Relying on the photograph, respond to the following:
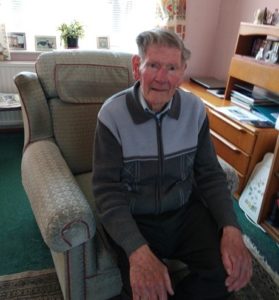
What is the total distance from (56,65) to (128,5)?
1.65 meters

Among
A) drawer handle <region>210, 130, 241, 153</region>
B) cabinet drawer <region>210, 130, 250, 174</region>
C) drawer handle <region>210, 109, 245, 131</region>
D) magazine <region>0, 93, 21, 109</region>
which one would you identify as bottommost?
cabinet drawer <region>210, 130, 250, 174</region>

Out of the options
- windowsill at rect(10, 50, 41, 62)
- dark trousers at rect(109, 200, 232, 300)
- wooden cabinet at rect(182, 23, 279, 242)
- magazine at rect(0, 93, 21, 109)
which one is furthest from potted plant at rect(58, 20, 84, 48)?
dark trousers at rect(109, 200, 232, 300)

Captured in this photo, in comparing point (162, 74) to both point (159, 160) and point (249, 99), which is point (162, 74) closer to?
point (159, 160)

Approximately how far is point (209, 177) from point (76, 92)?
802 millimetres

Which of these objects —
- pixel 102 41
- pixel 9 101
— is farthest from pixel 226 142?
pixel 9 101

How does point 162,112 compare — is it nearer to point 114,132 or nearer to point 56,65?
point 114,132

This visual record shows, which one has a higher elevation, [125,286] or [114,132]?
[114,132]

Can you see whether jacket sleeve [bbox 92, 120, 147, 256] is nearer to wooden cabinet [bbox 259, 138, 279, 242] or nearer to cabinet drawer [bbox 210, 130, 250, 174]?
wooden cabinet [bbox 259, 138, 279, 242]

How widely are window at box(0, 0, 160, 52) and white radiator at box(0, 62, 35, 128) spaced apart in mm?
258

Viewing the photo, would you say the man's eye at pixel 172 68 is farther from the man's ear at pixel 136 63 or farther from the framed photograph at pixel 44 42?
the framed photograph at pixel 44 42

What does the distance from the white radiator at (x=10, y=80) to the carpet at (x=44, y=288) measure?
60.6 inches

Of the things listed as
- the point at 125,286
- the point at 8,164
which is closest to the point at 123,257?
the point at 125,286

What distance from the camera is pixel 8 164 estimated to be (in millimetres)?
2400

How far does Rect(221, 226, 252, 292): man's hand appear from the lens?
965 millimetres
